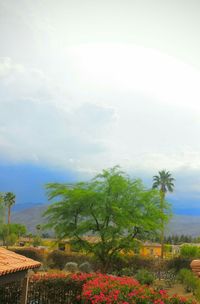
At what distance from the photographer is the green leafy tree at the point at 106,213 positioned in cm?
2803

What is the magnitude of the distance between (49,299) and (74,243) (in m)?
12.4

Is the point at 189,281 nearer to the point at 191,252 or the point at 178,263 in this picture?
the point at 178,263

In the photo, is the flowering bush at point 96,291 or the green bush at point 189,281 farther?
the green bush at point 189,281

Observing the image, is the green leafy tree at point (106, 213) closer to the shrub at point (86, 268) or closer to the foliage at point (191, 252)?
the shrub at point (86, 268)

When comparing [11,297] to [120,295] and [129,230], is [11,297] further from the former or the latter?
[129,230]

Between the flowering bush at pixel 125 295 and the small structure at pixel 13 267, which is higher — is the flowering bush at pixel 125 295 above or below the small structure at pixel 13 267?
below

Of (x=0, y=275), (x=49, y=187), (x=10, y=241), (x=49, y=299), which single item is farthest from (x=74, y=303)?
(x=10, y=241)

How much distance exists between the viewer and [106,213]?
2772cm

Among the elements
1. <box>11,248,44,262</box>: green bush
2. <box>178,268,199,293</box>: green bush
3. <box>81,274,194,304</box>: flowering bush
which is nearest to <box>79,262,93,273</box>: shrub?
<box>11,248,44,262</box>: green bush

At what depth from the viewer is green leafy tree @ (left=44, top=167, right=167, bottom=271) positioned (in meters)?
28.0

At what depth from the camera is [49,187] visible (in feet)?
100

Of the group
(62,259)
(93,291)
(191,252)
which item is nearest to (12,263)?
(93,291)

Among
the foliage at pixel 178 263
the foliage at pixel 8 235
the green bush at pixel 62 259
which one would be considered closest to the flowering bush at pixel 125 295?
the foliage at pixel 178 263

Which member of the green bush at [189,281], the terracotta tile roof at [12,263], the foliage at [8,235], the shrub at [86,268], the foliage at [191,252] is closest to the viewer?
the terracotta tile roof at [12,263]
